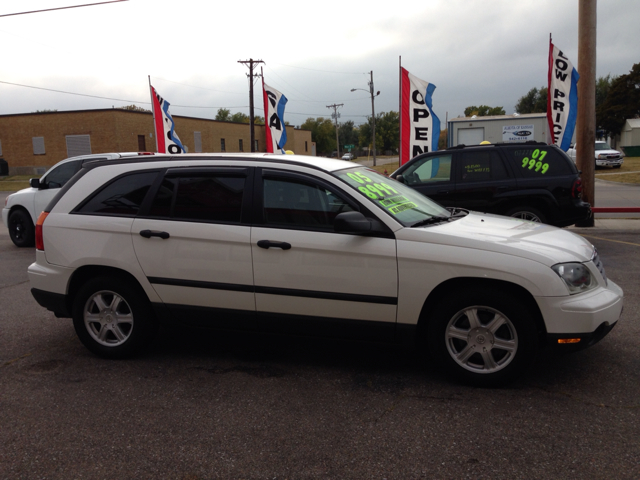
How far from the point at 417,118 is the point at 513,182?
4.73 metres

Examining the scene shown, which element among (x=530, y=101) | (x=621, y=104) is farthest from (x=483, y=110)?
(x=621, y=104)

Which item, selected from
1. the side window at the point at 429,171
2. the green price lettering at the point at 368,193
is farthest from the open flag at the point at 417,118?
the green price lettering at the point at 368,193

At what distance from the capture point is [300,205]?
13.4 ft

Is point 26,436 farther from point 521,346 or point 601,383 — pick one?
point 601,383

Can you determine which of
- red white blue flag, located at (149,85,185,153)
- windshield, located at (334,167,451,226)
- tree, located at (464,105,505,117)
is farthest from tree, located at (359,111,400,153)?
windshield, located at (334,167,451,226)

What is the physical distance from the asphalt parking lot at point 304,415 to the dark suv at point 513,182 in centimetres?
428

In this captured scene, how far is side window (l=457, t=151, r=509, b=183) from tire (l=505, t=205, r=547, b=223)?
0.58m

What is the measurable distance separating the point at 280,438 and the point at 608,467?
5.87ft

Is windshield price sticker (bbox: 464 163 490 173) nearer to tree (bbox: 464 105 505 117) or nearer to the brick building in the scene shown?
the brick building

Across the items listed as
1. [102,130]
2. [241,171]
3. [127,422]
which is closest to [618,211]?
[241,171]

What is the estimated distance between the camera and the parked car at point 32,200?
35.8ft

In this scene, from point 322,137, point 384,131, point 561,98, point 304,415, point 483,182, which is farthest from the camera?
point 384,131

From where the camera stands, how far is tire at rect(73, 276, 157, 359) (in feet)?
14.7

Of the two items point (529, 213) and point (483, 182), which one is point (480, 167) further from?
point (529, 213)
